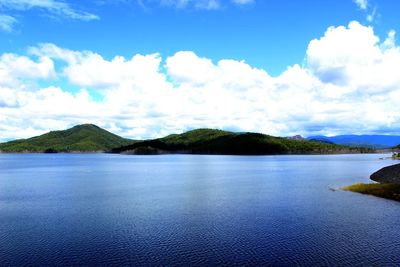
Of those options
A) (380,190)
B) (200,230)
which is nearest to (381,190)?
(380,190)

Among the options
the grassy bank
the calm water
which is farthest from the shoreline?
the calm water

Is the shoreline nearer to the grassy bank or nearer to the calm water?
the grassy bank

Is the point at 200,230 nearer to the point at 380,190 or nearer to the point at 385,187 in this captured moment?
the point at 380,190

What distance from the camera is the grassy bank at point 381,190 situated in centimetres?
6330

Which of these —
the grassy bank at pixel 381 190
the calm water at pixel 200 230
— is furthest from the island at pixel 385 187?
the calm water at pixel 200 230

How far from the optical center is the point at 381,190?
6762 cm

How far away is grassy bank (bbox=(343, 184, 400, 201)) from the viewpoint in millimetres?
63297

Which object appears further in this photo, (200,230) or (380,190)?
(380,190)

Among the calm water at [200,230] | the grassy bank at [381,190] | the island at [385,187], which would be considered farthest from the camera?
the island at [385,187]

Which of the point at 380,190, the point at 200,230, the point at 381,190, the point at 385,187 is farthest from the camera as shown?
the point at 385,187

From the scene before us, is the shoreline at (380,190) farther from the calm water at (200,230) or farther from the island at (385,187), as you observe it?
the calm water at (200,230)

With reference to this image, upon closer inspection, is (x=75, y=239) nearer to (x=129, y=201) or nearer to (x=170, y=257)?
(x=170, y=257)

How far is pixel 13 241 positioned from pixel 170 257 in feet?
53.1

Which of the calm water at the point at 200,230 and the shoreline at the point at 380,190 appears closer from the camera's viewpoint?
the calm water at the point at 200,230
